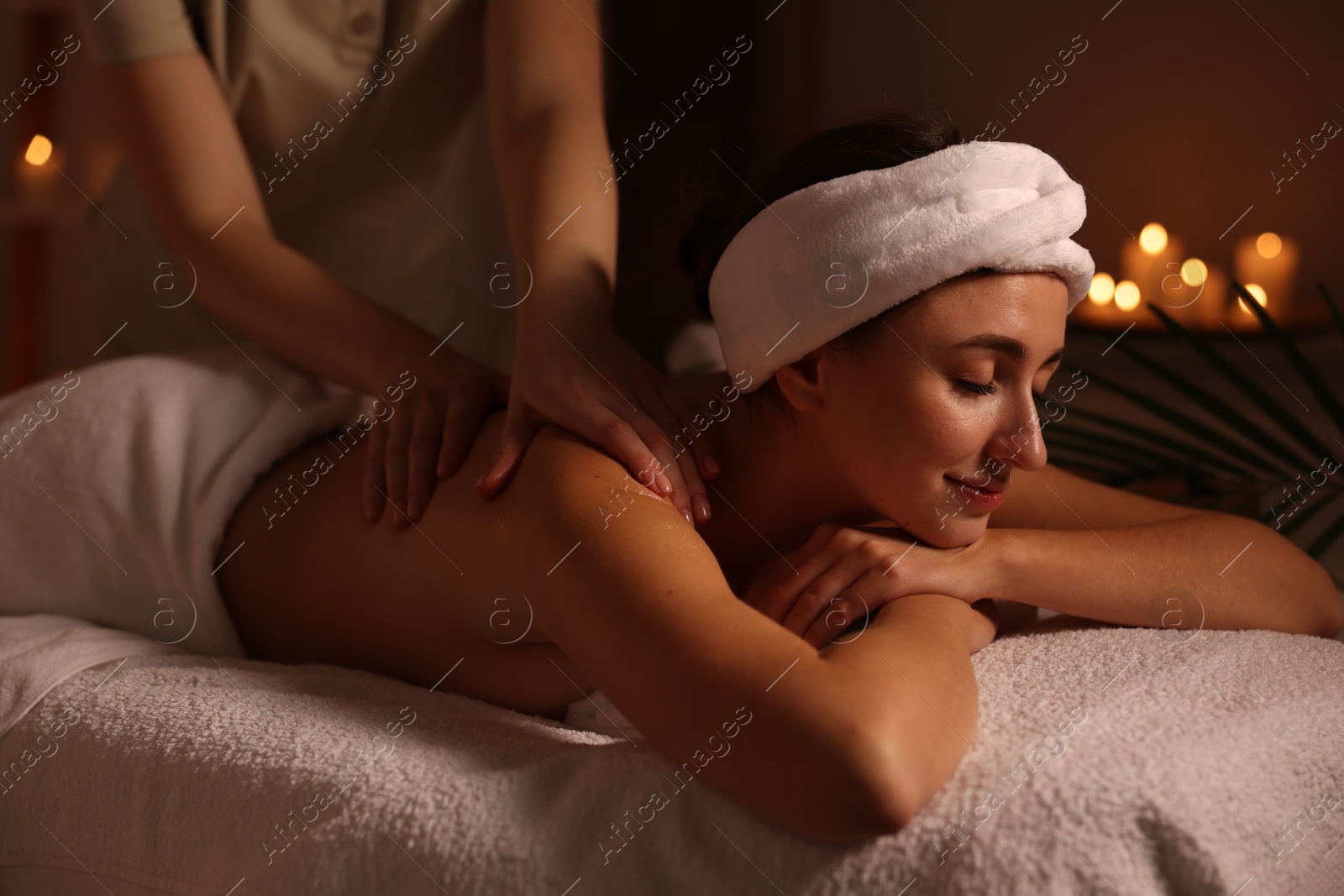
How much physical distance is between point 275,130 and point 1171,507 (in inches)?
48.2

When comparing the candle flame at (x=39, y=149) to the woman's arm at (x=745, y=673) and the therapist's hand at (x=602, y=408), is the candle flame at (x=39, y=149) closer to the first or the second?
the therapist's hand at (x=602, y=408)

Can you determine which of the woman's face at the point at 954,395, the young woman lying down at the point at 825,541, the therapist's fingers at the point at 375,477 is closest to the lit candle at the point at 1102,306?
the young woman lying down at the point at 825,541

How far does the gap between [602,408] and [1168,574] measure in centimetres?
53

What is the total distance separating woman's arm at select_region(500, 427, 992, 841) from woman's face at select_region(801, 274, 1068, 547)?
90 mm

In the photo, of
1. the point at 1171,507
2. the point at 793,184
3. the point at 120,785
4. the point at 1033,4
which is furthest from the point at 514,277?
the point at 1033,4

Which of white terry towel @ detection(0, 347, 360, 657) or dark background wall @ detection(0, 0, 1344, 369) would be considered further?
dark background wall @ detection(0, 0, 1344, 369)

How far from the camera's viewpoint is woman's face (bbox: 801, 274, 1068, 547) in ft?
2.75

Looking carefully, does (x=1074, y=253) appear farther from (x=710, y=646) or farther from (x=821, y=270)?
(x=710, y=646)

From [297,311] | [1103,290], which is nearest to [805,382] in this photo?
[297,311]

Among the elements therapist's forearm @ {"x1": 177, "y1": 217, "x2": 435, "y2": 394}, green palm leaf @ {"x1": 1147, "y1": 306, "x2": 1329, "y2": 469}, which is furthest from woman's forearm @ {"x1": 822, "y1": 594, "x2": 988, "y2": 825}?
green palm leaf @ {"x1": 1147, "y1": 306, "x2": 1329, "y2": 469}

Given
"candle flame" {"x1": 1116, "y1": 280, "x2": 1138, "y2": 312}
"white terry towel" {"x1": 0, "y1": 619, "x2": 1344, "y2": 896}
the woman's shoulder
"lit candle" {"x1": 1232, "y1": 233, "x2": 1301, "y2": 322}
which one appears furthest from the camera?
"candle flame" {"x1": 1116, "y1": 280, "x2": 1138, "y2": 312}

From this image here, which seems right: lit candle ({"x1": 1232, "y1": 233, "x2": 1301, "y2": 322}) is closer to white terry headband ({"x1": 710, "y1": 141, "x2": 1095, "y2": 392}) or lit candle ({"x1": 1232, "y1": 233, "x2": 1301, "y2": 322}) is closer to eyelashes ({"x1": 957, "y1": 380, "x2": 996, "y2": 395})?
white terry headband ({"x1": 710, "y1": 141, "x2": 1095, "y2": 392})

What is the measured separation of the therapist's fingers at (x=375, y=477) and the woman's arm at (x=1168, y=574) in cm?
55

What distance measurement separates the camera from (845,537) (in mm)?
876
